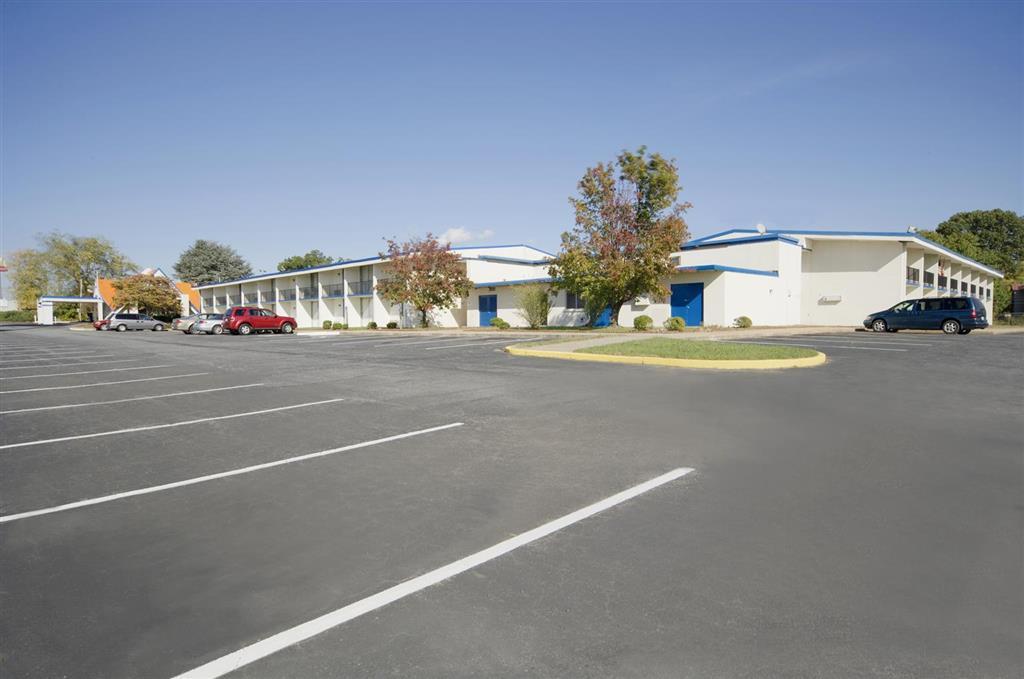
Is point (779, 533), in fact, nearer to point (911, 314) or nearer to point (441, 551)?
point (441, 551)

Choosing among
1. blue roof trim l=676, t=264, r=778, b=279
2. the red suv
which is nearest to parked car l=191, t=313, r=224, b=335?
the red suv

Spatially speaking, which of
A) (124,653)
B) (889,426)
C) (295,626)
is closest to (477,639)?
(295,626)

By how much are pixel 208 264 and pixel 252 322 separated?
58031 mm

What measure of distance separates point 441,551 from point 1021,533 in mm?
3811

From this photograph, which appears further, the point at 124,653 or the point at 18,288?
the point at 18,288

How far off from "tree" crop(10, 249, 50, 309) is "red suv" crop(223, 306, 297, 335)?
8122 cm

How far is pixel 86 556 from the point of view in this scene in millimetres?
3705

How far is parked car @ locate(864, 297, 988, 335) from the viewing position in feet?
85.5

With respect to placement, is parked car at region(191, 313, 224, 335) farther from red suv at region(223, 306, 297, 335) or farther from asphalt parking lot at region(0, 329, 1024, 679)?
Answer: asphalt parking lot at region(0, 329, 1024, 679)

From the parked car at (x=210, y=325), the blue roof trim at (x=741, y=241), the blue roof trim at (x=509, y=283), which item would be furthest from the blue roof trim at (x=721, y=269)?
the parked car at (x=210, y=325)

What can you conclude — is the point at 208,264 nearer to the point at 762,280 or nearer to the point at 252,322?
the point at 252,322

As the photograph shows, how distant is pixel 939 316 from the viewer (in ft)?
87.3

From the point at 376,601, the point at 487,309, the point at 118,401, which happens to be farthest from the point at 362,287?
the point at 376,601

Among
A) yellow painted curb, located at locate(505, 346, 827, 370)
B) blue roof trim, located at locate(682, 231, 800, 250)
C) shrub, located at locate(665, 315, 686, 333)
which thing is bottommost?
yellow painted curb, located at locate(505, 346, 827, 370)
